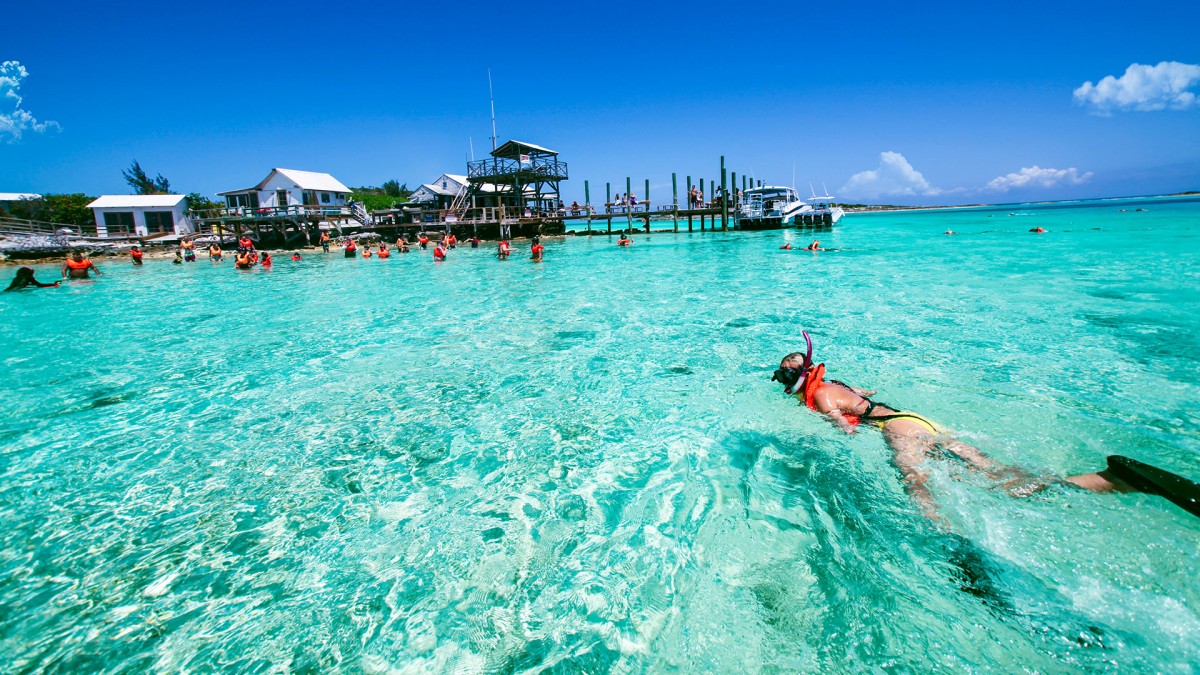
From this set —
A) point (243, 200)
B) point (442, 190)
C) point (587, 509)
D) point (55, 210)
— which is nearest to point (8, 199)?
point (55, 210)

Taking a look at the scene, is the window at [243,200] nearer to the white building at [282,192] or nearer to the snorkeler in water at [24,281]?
the white building at [282,192]

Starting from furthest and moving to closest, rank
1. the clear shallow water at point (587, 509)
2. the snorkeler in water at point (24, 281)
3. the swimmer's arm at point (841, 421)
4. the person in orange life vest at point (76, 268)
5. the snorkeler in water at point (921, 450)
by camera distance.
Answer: the person in orange life vest at point (76, 268), the snorkeler in water at point (24, 281), the swimmer's arm at point (841, 421), the snorkeler in water at point (921, 450), the clear shallow water at point (587, 509)

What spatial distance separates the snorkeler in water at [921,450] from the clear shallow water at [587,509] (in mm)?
197

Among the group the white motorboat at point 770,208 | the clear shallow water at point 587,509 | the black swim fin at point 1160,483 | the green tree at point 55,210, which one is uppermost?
the green tree at point 55,210

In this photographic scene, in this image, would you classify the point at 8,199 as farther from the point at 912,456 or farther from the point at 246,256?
the point at 912,456

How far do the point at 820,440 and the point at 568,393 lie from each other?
11.1 ft

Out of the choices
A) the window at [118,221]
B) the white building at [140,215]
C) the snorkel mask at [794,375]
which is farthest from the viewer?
the window at [118,221]

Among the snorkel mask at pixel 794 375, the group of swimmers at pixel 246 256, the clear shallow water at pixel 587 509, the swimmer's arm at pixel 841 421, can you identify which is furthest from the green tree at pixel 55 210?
the swimmer's arm at pixel 841 421

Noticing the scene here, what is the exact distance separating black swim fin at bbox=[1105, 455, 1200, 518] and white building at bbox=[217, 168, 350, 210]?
51993 mm

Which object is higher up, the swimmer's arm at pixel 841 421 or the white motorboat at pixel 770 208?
the white motorboat at pixel 770 208

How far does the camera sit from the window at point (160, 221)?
4653 centimetres

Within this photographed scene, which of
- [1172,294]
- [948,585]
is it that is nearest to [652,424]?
[948,585]

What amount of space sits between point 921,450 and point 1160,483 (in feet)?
4.73

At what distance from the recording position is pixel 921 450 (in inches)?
180
